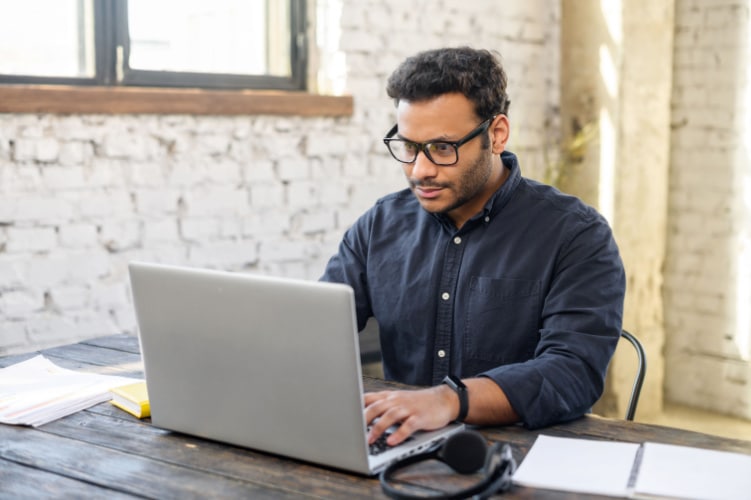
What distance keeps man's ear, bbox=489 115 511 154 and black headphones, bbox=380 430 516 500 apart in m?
0.87

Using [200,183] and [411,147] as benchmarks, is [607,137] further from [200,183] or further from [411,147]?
[411,147]

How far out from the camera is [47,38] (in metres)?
3.13

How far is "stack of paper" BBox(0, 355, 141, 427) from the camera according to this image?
180 cm

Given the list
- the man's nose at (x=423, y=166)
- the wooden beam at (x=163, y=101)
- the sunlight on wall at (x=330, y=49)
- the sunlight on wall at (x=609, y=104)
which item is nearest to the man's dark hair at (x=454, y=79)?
the man's nose at (x=423, y=166)

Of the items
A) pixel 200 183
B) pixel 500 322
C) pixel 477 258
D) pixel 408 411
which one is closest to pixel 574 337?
pixel 500 322

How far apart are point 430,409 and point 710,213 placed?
9.88 ft

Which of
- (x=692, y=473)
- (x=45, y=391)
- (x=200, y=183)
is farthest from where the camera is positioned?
(x=200, y=183)

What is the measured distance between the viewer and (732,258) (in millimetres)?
4180

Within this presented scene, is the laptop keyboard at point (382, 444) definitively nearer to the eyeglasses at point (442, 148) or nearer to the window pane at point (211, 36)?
the eyeglasses at point (442, 148)

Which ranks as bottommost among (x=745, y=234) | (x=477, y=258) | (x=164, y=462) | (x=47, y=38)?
(x=164, y=462)

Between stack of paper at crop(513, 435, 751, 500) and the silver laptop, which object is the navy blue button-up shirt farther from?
the silver laptop

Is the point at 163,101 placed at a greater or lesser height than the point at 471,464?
greater

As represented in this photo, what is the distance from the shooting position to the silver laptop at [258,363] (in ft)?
4.60

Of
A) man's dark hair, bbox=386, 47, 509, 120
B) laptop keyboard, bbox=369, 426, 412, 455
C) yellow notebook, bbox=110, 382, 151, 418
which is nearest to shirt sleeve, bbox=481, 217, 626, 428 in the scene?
laptop keyboard, bbox=369, 426, 412, 455
